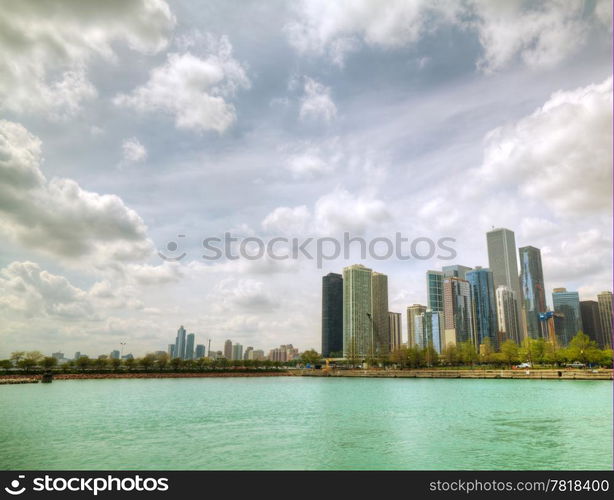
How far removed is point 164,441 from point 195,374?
511 ft

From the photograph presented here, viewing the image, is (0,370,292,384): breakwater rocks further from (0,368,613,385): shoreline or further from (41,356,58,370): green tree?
(41,356,58,370): green tree

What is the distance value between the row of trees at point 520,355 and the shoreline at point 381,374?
19097 mm

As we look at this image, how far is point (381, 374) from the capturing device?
154 meters

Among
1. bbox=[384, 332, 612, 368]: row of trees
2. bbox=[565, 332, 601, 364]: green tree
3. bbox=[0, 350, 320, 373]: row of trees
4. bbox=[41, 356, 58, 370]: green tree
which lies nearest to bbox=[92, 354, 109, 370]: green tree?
bbox=[0, 350, 320, 373]: row of trees

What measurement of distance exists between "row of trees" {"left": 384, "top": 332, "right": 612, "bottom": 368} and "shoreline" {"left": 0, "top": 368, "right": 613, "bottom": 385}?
752 inches

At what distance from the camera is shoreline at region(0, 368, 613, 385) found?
10788 cm

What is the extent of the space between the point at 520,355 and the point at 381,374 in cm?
4829

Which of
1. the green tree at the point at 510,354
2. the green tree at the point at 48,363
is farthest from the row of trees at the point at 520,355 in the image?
the green tree at the point at 48,363

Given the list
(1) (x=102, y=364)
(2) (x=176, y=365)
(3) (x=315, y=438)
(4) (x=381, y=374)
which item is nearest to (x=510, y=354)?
(4) (x=381, y=374)

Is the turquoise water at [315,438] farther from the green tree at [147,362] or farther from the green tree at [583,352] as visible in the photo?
the green tree at [147,362]
